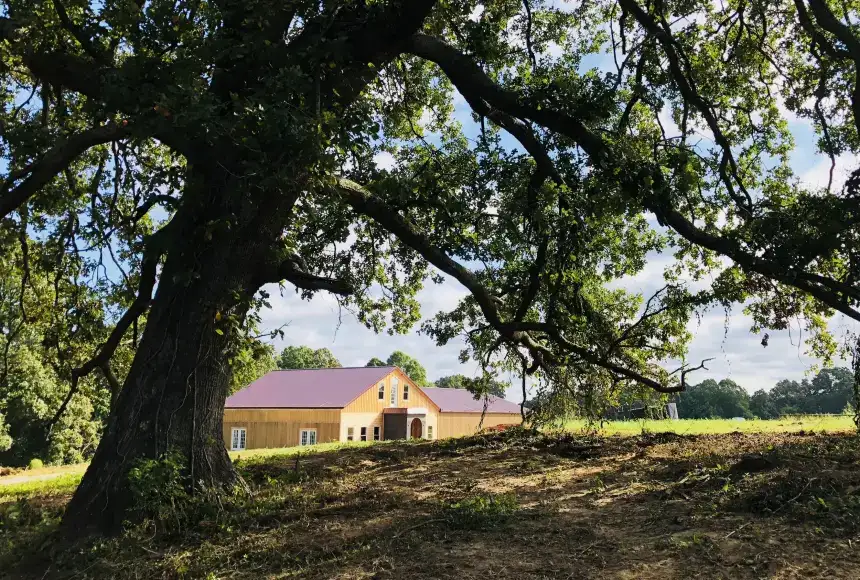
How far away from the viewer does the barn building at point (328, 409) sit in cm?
3681

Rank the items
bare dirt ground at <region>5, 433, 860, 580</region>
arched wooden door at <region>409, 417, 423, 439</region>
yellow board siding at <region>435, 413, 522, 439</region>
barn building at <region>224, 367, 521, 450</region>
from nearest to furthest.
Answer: bare dirt ground at <region>5, 433, 860, 580</region>, barn building at <region>224, 367, 521, 450</region>, arched wooden door at <region>409, 417, 423, 439</region>, yellow board siding at <region>435, 413, 522, 439</region>

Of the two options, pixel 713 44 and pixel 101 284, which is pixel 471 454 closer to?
pixel 101 284

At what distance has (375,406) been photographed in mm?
39969

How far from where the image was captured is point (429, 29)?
34.3ft

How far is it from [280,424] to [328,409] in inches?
153

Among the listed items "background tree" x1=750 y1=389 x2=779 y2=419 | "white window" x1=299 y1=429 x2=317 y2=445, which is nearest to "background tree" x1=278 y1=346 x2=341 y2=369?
"white window" x1=299 y1=429 x2=317 y2=445

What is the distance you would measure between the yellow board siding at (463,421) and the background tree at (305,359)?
26752mm

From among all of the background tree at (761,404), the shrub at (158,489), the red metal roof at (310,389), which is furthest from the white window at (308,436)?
the background tree at (761,404)

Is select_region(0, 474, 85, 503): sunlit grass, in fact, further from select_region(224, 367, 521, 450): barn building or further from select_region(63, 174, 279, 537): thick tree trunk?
select_region(224, 367, 521, 450): barn building

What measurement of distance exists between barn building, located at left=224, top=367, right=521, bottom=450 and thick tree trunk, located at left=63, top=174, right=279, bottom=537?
3031cm

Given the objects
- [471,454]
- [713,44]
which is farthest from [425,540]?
[713,44]

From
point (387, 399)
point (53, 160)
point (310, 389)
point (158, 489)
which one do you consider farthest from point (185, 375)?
point (387, 399)

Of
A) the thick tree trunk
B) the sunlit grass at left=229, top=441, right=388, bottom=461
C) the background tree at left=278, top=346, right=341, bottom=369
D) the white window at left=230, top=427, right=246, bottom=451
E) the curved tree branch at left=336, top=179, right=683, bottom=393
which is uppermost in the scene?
the background tree at left=278, top=346, right=341, bottom=369

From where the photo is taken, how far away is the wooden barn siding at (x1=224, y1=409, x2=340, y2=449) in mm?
36250
